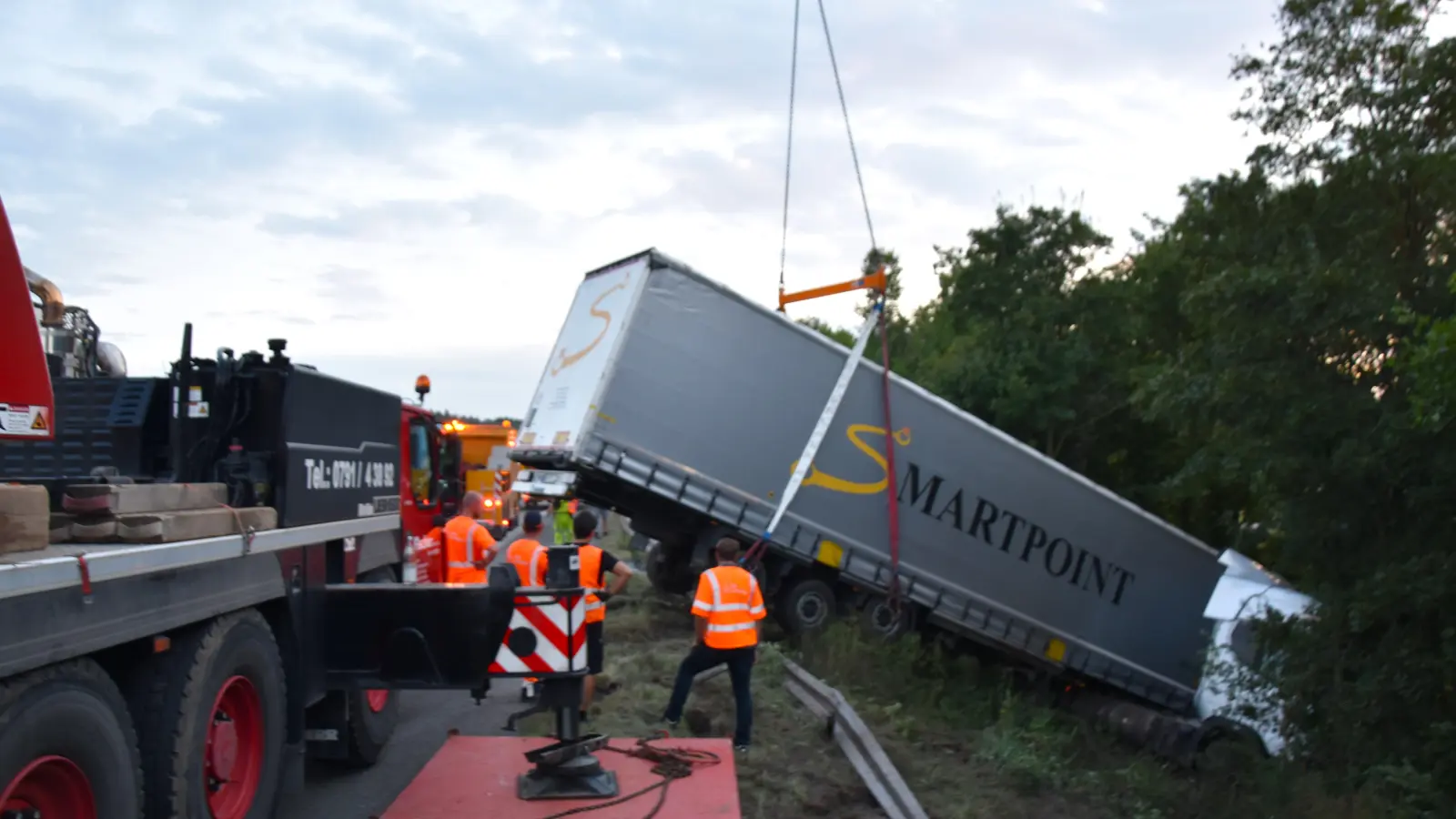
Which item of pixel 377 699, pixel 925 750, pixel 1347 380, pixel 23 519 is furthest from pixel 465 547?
pixel 1347 380

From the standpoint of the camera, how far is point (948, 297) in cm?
2128

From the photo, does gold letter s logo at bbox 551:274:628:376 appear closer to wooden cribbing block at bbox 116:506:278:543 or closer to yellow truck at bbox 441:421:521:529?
wooden cribbing block at bbox 116:506:278:543

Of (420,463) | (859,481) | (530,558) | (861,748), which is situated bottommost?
(861,748)

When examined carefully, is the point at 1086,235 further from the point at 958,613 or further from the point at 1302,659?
the point at 1302,659

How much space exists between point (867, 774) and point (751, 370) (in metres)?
6.15

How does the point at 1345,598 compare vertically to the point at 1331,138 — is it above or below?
below

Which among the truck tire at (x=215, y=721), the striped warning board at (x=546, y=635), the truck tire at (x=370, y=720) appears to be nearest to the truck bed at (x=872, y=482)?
the truck tire at (x=370, y=720)

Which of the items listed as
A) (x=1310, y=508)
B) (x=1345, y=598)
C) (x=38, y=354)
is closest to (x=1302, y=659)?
(x=1345, y=598)

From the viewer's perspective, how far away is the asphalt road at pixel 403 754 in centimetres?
683

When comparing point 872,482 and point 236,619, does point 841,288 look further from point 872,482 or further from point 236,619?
point 236,619

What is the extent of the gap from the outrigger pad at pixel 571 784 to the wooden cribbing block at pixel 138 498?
210 centimetres

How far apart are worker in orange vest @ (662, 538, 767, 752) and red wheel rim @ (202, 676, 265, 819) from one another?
304cm

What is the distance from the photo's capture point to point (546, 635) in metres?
5.66

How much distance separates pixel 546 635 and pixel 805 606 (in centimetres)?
749
